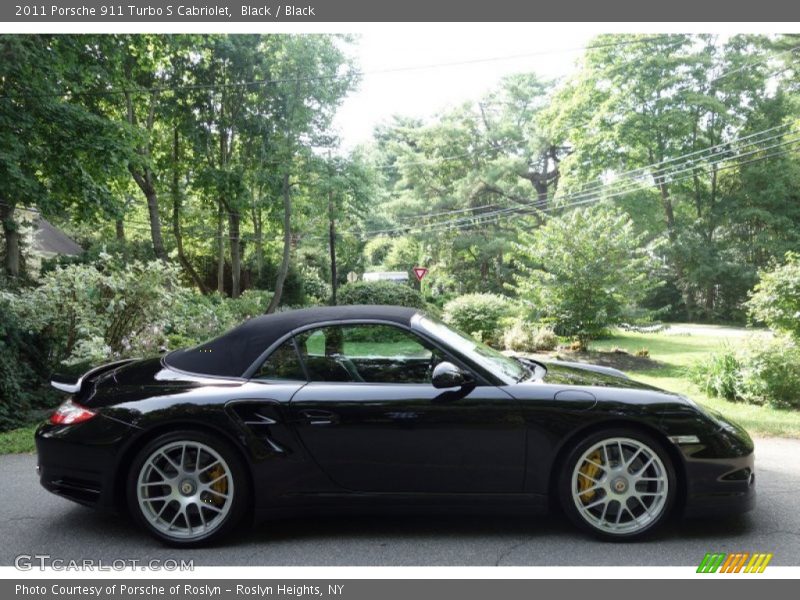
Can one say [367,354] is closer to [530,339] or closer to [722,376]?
[722,376]

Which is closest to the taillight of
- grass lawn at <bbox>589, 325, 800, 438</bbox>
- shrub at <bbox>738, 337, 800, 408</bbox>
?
grass lawn at <bbox>589, 325, 800, 438</bbox>

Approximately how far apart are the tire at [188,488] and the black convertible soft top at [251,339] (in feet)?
1.53

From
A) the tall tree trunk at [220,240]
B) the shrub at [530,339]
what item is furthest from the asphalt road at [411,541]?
the tall tree trunk at [220,240]

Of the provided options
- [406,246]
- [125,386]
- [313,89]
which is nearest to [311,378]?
[125,386]

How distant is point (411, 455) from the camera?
3.56 metres

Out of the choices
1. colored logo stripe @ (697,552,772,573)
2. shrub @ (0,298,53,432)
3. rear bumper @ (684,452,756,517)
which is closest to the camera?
colored logo stripe @ (697,552,772,573)

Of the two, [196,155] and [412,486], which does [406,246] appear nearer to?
[196,155]

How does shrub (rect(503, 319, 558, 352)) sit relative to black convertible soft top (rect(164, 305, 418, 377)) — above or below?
below

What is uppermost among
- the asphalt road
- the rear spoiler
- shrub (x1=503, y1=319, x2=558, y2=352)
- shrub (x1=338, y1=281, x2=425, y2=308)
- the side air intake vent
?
shrub (x1=338, y1=281, x2=425, y2=308)

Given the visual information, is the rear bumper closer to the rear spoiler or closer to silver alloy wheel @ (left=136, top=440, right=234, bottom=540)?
silver alloy wheel @ (left=136, top=440, right=234, bottom=540)

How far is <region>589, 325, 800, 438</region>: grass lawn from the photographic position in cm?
677

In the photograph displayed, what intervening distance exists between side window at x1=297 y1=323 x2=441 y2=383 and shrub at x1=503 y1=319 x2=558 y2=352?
1138 cm

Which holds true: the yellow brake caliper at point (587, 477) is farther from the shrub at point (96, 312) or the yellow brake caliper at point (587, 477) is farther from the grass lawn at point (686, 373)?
the shrub at point (96, 312)

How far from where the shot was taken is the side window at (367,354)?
3.78 m
